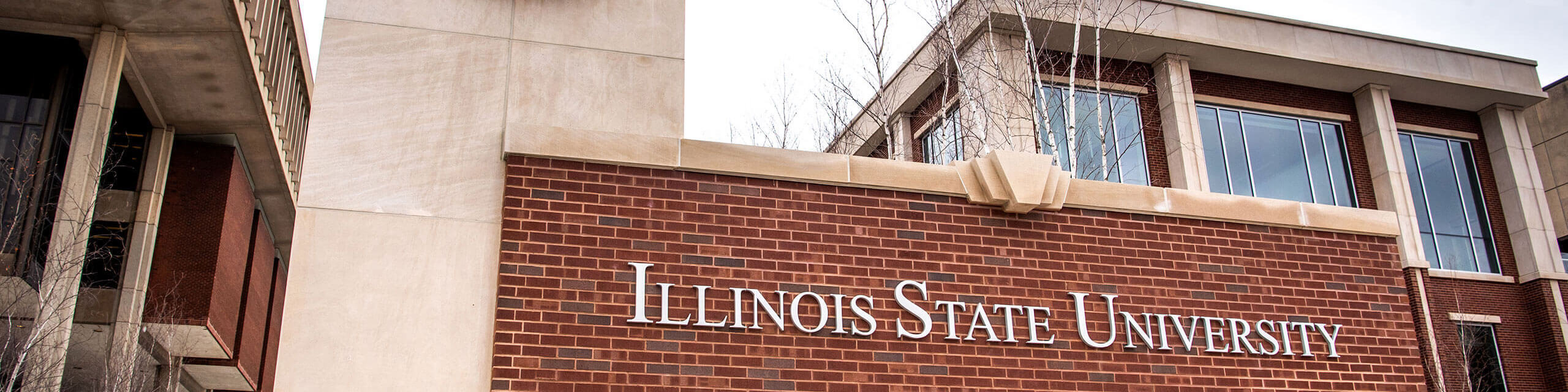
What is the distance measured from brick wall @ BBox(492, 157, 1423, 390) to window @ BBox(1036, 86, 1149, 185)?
41.4 feet

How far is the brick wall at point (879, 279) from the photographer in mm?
6680

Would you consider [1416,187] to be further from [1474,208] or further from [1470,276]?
[1470,276]

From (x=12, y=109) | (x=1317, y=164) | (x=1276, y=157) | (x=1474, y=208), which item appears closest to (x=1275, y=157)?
(x=1276, y=157)

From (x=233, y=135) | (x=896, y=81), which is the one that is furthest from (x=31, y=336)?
(x=896, y=81)

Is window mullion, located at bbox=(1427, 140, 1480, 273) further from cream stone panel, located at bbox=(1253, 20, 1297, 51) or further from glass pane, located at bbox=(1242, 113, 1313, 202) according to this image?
cream stone panel, located at bbox=(1253, 20, 1297, 51)

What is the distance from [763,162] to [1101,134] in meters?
15.1

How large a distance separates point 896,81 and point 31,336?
53.7ft

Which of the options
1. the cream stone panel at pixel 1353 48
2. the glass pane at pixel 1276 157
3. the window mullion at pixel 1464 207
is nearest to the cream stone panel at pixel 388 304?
the glass pane at pixel 1276 157

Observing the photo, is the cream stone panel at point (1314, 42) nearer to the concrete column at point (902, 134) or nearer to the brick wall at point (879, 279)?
the concrete column at point (902, 134)

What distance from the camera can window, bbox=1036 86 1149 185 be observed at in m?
21.9

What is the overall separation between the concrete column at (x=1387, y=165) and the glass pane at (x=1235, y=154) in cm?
293

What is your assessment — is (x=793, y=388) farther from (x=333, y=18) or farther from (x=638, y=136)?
(x=333, y=18)

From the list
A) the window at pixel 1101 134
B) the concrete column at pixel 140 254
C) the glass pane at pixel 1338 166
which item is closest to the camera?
the concrete column at pixel 140 254

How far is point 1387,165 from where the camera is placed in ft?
83.3
